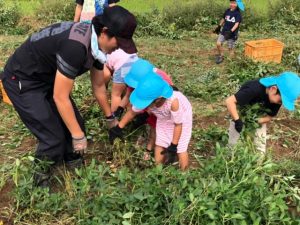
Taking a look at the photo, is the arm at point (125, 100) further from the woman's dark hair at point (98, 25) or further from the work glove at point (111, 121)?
the woman's dark hair at point (98, 25)

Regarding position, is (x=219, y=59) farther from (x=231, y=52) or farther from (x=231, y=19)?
(x=231, y=19)

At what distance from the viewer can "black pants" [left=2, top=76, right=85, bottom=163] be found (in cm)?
294

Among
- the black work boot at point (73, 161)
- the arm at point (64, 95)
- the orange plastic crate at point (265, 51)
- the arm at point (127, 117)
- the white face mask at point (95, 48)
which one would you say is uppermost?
the white face mask at point (95, 48)

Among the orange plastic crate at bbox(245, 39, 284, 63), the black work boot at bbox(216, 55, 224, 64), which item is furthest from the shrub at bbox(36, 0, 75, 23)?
the orange plastic crate at bbox(245, 39, 284, 63)

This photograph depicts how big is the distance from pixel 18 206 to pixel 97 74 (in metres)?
1.18

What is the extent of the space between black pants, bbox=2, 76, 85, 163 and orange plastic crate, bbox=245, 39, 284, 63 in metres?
4.36

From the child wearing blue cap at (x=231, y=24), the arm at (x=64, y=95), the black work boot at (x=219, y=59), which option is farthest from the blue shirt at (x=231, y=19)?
the arm at (x=64, y=95)

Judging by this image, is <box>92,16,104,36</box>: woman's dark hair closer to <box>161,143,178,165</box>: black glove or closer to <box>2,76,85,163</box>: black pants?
<box>2,76,85,163</box>: black pants

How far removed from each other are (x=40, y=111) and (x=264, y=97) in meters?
1.81

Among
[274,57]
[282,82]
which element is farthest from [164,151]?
[274,57]

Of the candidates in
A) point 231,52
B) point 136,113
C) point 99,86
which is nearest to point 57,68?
point 99,86

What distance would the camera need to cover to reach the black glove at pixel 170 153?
331 centimetres

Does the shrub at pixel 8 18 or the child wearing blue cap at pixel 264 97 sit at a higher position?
the child wearing blue cap at pixel 264 97

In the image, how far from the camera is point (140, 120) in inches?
146
